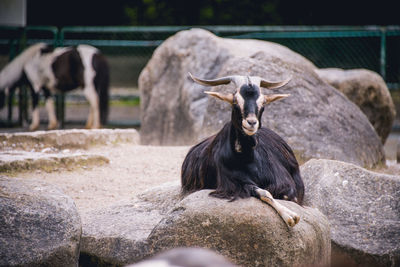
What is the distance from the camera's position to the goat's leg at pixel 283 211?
336cm

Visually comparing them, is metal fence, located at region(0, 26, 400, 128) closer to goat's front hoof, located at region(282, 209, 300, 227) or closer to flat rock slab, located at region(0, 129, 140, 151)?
flat rock slab, located at region(0, 129, 140, 151)

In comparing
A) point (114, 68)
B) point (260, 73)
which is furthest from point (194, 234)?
point (114, 68)

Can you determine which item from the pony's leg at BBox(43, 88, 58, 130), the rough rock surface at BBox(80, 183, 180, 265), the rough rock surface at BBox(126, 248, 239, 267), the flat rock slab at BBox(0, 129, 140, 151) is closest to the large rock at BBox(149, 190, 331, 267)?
the rough rock surface at BBox(80, 183, 180, 265)

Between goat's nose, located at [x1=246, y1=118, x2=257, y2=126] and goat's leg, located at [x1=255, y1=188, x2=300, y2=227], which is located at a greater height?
goat's nose, located at [x1=246, y1=118, x2=257, y2=126]

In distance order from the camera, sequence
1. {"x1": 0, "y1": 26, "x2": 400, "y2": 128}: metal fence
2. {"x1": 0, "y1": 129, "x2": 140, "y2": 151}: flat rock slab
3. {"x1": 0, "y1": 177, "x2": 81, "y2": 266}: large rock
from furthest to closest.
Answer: {"x1": 0, "y1": 26, "x2": 400, "y2": 128}: metal fence
{"x1": 0, "y1": 129, "x2": 140, "y2": 151}: flat rock slab
{"x1": 0, "y1": 177, "x2": 81, "y2": 266}: large rock

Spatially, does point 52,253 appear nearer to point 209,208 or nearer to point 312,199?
point 209,208

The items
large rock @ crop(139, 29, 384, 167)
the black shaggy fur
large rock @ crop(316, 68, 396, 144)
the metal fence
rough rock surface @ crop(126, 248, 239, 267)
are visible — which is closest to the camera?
rough rock surface @ crop(126, 248, 239, 267)

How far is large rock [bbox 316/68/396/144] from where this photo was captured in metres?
8.09

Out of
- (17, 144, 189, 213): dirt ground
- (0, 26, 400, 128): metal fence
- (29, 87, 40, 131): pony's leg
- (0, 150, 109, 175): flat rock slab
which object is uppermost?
(0, 26, 400, 128): metal fence

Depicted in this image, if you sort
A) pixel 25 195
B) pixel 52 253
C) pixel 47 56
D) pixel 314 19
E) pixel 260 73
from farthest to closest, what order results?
pixel 314 19 < pixel 47 56 < pixel 260 73 < pixel 25 195 < pixel 52 253

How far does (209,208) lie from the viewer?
345 cm

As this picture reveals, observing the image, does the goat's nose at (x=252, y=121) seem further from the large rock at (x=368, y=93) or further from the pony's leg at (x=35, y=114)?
the pony's leg at (x=35, y=114)

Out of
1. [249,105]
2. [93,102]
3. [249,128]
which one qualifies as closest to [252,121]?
[249,128]

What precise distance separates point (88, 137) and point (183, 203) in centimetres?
395
